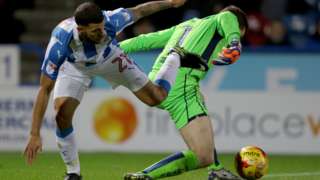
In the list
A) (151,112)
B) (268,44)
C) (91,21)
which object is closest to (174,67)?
(91,21)

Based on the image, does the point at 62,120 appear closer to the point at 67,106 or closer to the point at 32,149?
the point at 67,106

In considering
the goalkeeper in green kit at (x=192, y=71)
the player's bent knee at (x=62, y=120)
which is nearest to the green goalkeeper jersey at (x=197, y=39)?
the goalkeeper in green kit at (x=192, y=71)

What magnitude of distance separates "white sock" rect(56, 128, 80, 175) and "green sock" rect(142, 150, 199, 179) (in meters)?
0.70

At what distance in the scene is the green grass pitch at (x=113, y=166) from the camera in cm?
1112

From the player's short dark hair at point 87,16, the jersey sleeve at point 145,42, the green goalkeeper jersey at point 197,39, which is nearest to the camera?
the player's short dark hair at point 87,16

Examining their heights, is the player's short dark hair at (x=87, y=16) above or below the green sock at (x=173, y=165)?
above

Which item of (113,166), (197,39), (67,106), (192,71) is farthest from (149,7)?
(113,166)

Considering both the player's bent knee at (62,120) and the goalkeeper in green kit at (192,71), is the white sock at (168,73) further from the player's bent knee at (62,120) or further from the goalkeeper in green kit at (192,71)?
the player's bent knee at (62,120)

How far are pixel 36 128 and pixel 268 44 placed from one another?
9041 mm

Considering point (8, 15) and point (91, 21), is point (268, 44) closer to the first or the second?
point (8, 15)

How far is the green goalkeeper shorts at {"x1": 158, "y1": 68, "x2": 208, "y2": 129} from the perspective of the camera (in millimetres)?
9578

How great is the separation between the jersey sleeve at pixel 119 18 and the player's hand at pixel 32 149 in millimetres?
1395

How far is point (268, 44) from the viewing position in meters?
17.0

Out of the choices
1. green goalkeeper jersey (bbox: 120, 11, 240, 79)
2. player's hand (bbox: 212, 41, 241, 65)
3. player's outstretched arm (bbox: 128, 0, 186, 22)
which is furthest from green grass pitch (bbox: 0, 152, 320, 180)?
player's outstretched arm (bbox: 128, 0, 186, 22)
